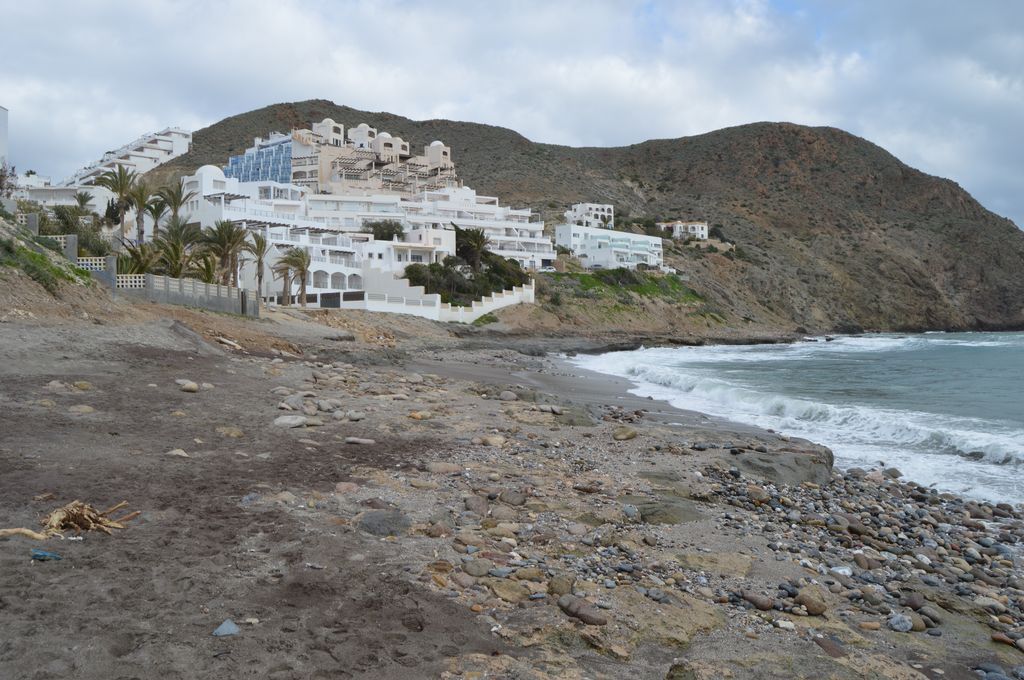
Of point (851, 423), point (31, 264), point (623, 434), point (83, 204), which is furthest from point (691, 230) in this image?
point (623, 434)

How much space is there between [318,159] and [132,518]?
93.2m

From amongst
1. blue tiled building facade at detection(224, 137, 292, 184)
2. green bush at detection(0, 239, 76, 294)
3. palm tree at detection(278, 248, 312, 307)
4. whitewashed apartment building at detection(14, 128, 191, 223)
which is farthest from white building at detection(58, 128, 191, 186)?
green bush at detection(0, 239, 76, 294)

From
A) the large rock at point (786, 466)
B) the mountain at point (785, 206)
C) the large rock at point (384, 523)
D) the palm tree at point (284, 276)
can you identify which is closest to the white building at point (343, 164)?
the mountain at point (785, 206)

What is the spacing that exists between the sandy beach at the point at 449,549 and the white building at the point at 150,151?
108 m

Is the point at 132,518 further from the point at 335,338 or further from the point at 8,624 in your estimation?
the point at 335,338

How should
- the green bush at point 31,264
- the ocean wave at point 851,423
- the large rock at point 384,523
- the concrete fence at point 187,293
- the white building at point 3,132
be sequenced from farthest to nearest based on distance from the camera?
the white building at point 3,132 < the concrete fence at point 187,293 < the green bush at point 31,264 < the ocean wave at point 851,423 < the large rock at point 384,523

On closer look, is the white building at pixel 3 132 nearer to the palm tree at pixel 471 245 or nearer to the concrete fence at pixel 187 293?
the concrete fence at pixel 187 293

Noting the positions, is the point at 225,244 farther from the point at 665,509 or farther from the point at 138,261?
the point at 665,509

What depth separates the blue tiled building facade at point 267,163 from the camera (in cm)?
9738

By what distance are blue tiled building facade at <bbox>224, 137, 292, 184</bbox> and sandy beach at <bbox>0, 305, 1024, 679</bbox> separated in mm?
88997

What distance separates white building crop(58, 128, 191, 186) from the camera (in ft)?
355

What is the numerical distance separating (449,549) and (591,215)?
9765 centimetres

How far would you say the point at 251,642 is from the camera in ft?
15.2

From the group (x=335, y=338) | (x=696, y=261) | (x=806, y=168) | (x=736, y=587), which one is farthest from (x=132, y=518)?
(x=806, y=168)
